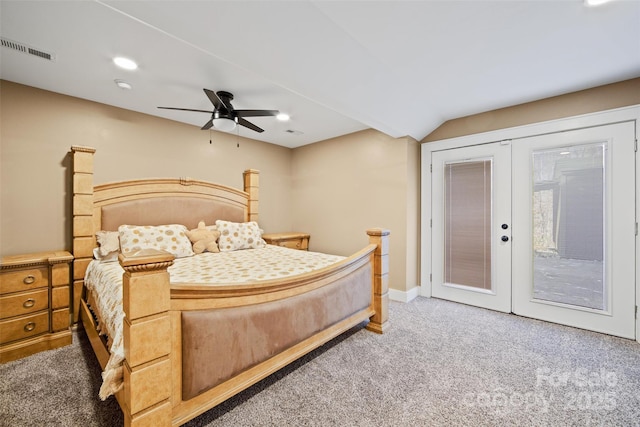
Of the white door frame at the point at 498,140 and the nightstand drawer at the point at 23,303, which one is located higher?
the white door frame at the point at 498,140

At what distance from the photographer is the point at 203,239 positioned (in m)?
3.26

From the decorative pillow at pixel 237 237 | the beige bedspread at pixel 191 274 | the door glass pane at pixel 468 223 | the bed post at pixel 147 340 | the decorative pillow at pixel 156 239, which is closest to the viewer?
the bed post at pixel 147 340

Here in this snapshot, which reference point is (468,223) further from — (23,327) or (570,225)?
(23,327)

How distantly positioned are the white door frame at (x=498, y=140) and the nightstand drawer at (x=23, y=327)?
412 cm

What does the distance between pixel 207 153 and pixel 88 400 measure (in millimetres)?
3030

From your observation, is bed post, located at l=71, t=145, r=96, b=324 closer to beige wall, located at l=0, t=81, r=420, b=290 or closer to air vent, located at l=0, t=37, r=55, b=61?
beige wall, located at l=0, t=81, r=420, b=290

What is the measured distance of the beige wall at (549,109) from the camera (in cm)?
254

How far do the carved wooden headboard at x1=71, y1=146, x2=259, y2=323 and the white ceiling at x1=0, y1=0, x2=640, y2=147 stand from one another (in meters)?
0.93

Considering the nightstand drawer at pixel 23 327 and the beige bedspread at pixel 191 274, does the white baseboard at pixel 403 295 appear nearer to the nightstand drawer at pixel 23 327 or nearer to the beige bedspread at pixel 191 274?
the beige bedspread at pixel 191 274

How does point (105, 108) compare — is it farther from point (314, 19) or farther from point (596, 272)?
point (596, 272)

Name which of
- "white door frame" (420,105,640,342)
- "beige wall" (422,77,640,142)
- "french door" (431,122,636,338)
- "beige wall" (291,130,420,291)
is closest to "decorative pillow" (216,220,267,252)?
"beige wall" (291,130,420,291)

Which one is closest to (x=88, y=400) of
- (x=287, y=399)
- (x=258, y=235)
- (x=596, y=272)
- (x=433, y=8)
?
(x=287, y=399)

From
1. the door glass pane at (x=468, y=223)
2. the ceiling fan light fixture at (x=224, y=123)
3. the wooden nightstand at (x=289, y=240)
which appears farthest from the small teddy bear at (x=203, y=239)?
the door glass pane at (x=468, y=223)

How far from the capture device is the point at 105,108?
9.90ft
